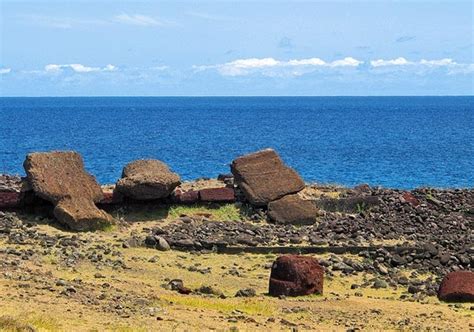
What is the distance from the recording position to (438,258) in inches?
798

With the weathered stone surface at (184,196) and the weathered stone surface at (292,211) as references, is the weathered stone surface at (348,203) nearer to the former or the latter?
the weathered stone surface at (292,211)

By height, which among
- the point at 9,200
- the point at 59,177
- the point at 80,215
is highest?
the point at 59,177

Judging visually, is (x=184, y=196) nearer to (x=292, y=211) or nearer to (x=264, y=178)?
(x=264, y=178)

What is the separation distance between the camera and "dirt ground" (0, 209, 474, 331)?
43.2 feet

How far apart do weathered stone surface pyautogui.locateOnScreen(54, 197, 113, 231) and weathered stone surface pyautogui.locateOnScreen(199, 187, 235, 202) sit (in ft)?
10.8

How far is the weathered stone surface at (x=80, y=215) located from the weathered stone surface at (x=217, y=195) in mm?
3299

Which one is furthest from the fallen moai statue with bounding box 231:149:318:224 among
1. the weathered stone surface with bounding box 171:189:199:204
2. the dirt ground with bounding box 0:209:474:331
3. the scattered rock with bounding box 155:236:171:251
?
the scattered rock with bounding box 155:236:171:251

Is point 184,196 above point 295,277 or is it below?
above

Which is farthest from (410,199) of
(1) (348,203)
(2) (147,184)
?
(2) (147,184)

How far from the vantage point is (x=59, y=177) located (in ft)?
74.7

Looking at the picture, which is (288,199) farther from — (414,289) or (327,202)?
(414,289)

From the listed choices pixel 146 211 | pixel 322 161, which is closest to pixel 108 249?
pixel 146 211

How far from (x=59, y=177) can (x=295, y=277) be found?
859cm

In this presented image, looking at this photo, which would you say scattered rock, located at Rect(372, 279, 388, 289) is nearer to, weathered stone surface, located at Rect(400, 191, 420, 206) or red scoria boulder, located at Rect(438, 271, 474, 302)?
red scoria boulder, located at Rect(438, 271, 474, 302)
